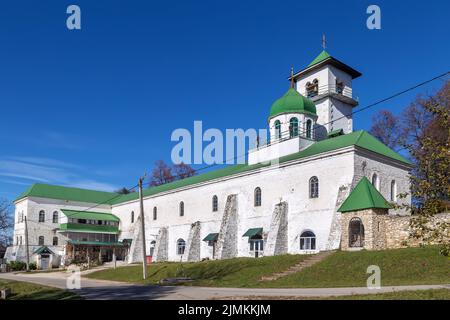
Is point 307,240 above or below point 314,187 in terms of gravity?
below

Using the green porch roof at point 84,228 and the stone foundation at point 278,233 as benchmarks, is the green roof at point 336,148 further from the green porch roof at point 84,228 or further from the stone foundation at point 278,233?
the green porch roof at point 84,228

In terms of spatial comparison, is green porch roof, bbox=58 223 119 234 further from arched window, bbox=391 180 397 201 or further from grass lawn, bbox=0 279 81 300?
arched window, bbox=391 180 397 201

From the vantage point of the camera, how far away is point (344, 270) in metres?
22.5

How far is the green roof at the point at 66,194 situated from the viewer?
58.9 meters

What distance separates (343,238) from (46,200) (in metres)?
43.9

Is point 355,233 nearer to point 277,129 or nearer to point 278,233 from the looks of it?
point 278,233

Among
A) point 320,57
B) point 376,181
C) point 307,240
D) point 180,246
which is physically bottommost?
point 180,246

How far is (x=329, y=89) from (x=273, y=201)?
14579mm

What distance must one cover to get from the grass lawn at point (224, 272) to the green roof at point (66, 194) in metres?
27.2

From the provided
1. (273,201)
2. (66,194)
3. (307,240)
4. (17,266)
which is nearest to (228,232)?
(273,201)

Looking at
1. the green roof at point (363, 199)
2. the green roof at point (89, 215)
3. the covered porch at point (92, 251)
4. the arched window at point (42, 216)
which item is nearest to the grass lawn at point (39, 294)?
the green roof at point (363, 199)

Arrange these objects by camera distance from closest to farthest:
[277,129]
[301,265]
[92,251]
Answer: [301,265], [277,129], [92,251]

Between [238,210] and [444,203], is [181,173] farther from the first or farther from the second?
[444,203]
